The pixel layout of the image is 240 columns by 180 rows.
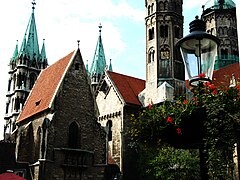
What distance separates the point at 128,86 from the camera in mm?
35562

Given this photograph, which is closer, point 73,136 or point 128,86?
point 73,136

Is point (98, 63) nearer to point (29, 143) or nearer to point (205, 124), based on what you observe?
point (29, 143)

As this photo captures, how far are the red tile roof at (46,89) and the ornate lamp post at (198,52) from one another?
851 inches

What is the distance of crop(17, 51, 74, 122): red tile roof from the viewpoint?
28172 mm

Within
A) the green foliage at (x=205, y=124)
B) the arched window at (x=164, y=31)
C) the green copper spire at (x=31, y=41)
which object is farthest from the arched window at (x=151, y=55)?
the green foliage at (x=205, y=124)

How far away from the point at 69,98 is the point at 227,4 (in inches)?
1098

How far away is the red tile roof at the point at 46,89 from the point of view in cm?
2817

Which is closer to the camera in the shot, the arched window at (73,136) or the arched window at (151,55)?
the arched window at (73,136)

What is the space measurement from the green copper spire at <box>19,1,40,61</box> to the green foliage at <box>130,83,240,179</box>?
169 feet

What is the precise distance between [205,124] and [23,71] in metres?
51.6

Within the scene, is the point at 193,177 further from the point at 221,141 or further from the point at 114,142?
the point at 221,141

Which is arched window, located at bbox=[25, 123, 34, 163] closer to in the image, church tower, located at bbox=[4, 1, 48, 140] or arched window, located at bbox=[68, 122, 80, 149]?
arched window, located at bbox=[68, 122, 80, 149]

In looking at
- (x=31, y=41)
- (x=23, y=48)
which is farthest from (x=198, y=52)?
(x=31, y=41)

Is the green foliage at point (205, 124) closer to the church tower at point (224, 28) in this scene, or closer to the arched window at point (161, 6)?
the arched window at point (161, 6)
